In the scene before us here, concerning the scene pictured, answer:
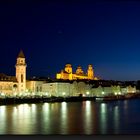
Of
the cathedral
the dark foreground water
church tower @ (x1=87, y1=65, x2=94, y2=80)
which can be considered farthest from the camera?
church tower @ (x1=87, y1=65, x2=94, y2=80)

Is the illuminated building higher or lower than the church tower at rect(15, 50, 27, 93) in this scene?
higher

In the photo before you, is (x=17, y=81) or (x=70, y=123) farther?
(x=17, y=81)

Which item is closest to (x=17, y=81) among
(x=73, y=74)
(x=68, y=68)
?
(x=68, y=68)

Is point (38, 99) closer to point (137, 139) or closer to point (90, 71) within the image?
point (90, 71)

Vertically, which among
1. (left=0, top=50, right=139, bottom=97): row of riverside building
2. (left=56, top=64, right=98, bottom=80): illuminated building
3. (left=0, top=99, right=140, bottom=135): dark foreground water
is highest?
(left=56, top=64, right=98, bottom=80): illuminated building

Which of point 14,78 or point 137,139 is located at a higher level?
point 14,78

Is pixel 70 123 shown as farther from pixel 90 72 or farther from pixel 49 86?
pixel 90 72

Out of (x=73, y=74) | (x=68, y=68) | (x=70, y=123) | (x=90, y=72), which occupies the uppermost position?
(x=68, y=68)

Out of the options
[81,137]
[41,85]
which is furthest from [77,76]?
[81,137]

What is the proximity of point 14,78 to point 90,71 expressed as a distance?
17.2 meters

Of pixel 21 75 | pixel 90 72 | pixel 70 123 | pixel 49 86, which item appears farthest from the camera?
pixel 90 72

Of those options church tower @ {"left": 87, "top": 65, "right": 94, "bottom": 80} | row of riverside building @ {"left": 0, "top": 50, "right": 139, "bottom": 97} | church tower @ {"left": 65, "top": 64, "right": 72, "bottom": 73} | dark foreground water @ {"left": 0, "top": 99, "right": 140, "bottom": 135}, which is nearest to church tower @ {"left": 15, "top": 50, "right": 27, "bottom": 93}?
row of riverside building @ {"left": 0, "top": 50, "right": 139, "bottom": 97}

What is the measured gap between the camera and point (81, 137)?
74.2 inches

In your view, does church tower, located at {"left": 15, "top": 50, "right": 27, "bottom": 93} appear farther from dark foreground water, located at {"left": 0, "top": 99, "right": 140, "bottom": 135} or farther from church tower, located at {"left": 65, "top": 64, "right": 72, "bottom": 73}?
dark foreground water, located at {"left": 0, "top": 99, "right": 140, "bottom": 135}
